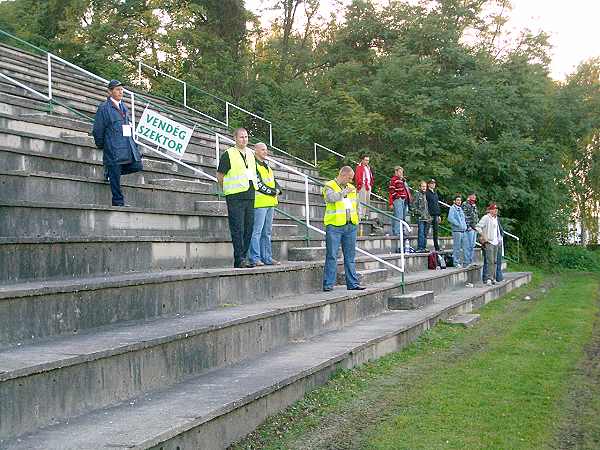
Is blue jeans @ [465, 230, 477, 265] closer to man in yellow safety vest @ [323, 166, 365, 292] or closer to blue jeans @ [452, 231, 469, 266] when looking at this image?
blue jeans @ [452, 231, 469, 266]

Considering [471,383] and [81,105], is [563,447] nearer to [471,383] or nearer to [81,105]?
[471,383]

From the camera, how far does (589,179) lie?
45.8 meters

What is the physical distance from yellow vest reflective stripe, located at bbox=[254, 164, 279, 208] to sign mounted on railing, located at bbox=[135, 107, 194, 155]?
113 inches

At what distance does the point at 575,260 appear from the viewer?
3728cm

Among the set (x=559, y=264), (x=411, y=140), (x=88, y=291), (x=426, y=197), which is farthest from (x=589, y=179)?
(x=88, y=291)

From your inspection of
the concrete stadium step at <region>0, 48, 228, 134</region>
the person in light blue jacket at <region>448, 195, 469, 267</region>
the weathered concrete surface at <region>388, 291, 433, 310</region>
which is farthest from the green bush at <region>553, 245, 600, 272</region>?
the weathered concrete surface at <region>388, 291, 433, 310</region>

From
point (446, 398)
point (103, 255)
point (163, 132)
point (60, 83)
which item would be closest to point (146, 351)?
point (103, 255)

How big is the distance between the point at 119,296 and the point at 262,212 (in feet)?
13.5

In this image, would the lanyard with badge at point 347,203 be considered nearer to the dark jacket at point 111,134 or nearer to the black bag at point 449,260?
the dark jacket at point 111,134

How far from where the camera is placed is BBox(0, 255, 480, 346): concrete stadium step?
6230 mm

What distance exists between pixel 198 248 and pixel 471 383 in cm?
378

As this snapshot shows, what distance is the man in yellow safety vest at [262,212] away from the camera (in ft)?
36.3

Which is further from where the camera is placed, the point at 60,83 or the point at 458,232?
the point at 458,232

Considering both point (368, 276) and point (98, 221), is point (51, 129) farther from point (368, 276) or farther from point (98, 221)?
point (368, 276)
